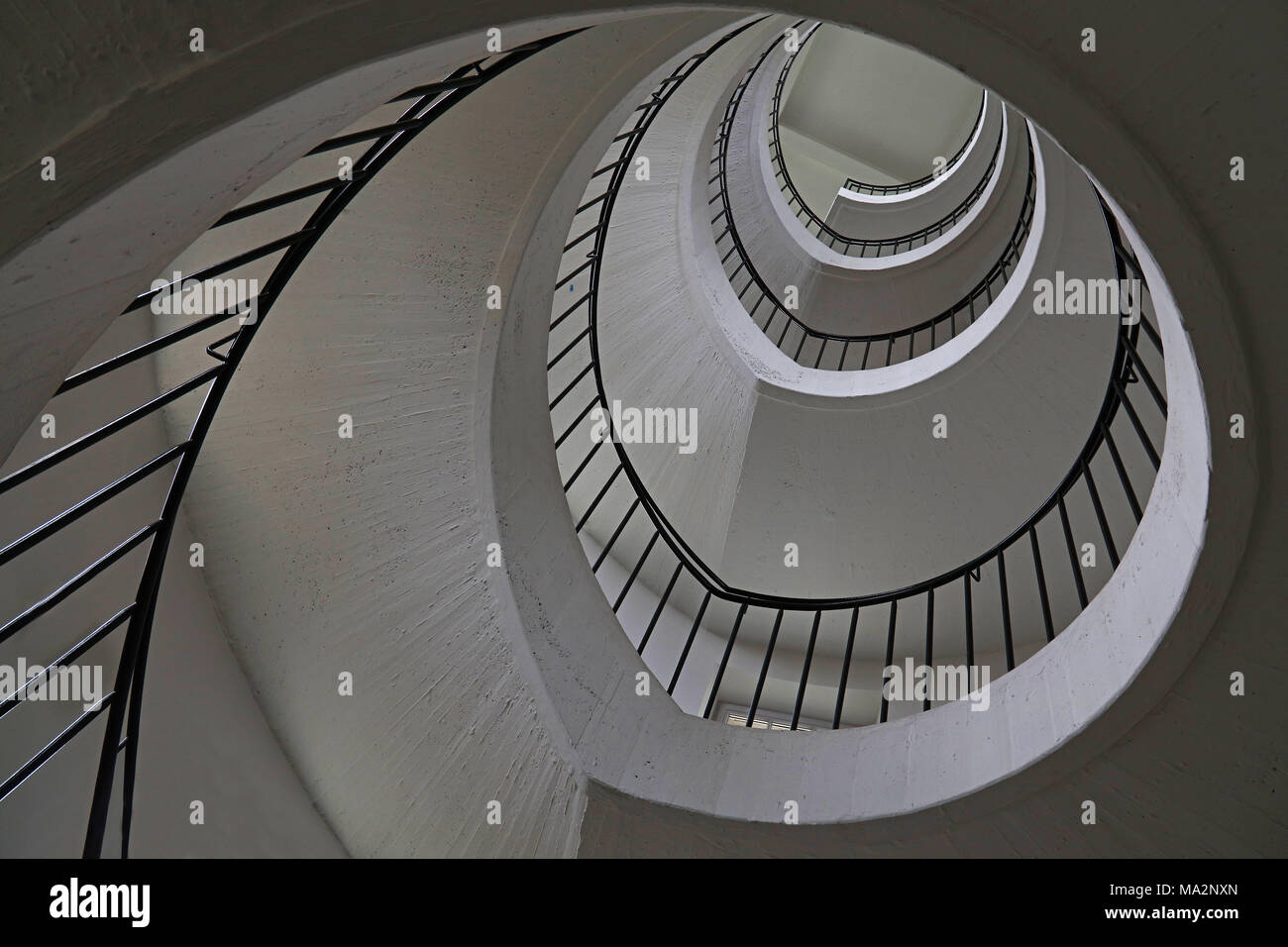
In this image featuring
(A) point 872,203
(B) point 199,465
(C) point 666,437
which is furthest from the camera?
(A) point 872,203

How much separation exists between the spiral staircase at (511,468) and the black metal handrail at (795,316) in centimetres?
100

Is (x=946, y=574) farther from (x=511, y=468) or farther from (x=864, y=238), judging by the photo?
(x=864, y=238)

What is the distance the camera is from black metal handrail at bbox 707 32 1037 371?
815cm

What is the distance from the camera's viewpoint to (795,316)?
9961 millimetres

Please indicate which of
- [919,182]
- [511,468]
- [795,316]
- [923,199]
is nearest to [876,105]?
[919,182]

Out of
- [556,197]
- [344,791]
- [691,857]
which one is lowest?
[691,857]

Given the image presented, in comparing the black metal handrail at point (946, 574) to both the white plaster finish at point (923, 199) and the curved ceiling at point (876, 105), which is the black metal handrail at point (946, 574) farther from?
the curved ceiling at point (876, 105)

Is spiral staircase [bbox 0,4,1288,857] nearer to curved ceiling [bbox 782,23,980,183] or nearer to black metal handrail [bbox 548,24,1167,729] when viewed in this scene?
black metal handrail [bbox 548,24,1167,729]

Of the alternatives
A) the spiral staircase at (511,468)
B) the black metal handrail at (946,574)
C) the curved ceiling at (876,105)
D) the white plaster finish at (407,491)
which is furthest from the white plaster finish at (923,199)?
the white plaster finish at (407,491)

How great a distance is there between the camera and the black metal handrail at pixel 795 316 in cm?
815

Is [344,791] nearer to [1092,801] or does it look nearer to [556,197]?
[556,197]
